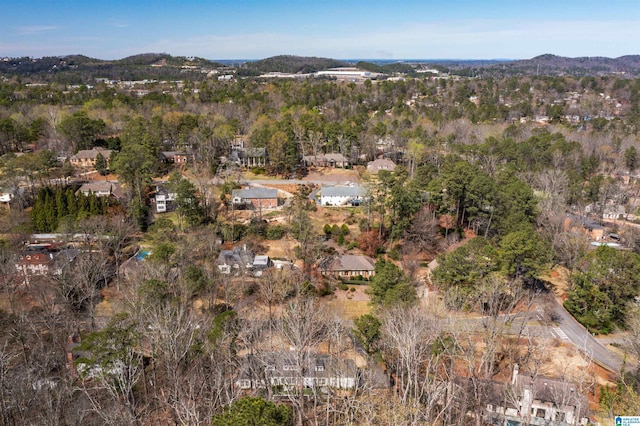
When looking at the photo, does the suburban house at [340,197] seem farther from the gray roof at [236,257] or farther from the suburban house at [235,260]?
the gray roof at [236,257]

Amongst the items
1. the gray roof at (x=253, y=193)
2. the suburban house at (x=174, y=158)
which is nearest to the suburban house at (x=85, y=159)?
the suburban house at (x=174, y=158)

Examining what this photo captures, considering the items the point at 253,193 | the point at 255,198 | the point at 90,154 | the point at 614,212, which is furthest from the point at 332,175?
the point at 614,212

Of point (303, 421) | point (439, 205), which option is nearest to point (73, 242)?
point (303, 421)

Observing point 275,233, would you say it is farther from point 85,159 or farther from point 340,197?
point 85,159

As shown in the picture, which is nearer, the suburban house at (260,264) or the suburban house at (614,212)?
the suburban house at (260,264)

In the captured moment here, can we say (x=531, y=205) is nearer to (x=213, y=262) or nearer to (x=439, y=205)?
(x=439, y=205)
